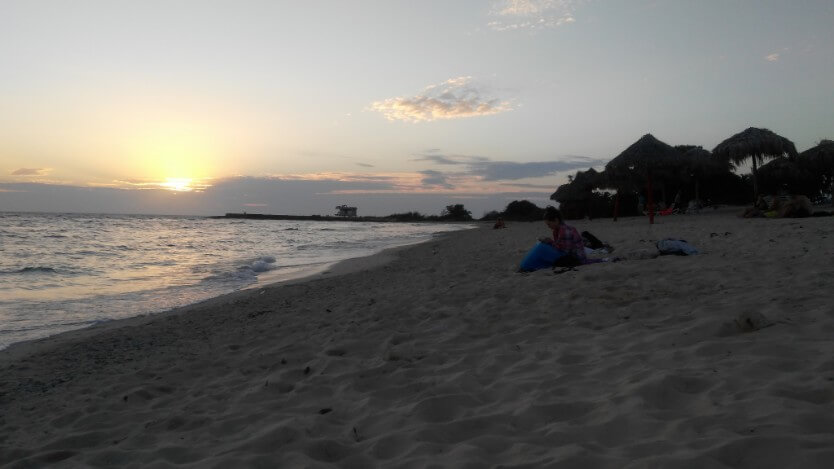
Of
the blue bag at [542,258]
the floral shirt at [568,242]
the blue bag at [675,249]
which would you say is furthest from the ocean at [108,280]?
the blue bag at [675,249]

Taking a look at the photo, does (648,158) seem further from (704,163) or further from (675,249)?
(675,249)

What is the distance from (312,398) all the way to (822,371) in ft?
8.97

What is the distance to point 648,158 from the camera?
60.6ft

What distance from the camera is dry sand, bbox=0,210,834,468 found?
2.21 m

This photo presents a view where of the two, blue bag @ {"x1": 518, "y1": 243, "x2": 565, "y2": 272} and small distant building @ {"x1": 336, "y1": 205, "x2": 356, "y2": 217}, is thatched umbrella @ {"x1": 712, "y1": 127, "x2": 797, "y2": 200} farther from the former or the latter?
small distant building @ {"x1": 336, "y1": 205, "x2": 356, "y2": 217}

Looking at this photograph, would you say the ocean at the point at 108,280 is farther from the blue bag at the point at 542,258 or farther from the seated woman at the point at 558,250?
the seated woman at the point at 558,250

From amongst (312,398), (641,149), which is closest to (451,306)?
(312,398)

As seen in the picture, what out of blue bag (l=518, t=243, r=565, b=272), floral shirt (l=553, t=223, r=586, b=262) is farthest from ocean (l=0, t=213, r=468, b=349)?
floral shirt (l=553, t=223, r=586, b=262)

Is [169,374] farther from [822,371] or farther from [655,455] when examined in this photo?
[822,371]

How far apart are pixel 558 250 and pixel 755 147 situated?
17.1 meters

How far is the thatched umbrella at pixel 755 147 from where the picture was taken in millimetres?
19812

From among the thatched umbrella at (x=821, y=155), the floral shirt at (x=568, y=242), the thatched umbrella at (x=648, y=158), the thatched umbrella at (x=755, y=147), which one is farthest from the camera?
the thatched umbrella at (x=821, y=155)

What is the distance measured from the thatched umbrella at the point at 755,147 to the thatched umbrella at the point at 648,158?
2878mm

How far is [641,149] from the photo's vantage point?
739 inches
